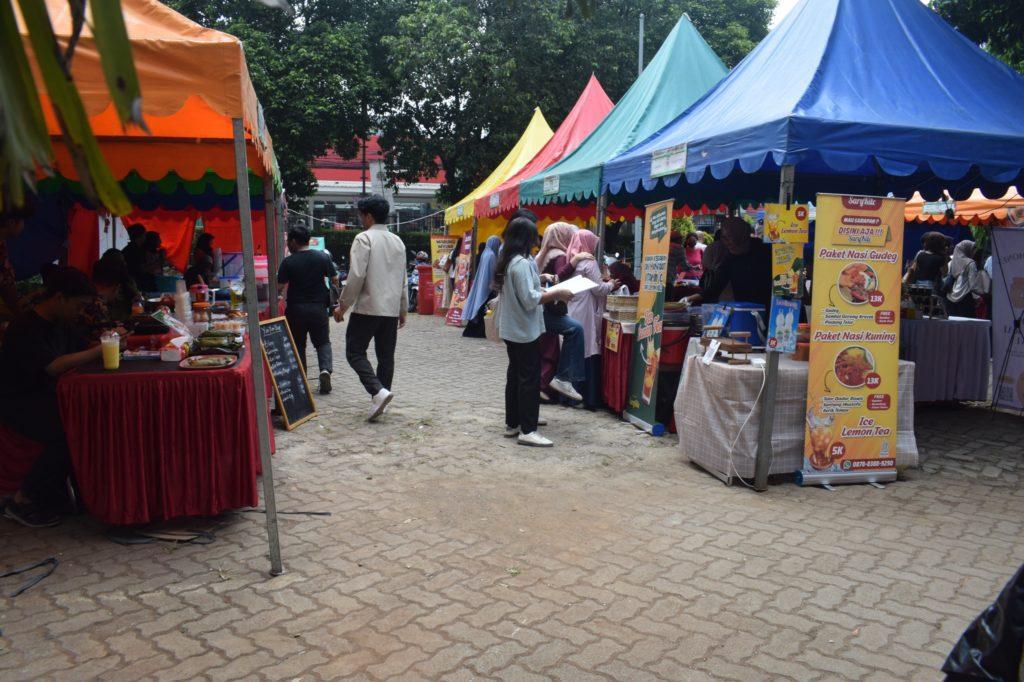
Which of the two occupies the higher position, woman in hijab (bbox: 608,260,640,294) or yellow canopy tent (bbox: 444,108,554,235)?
yellow canopy tent (bbox: 444,108,554,235)

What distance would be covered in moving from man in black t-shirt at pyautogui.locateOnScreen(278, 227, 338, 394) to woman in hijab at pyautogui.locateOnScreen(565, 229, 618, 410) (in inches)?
103

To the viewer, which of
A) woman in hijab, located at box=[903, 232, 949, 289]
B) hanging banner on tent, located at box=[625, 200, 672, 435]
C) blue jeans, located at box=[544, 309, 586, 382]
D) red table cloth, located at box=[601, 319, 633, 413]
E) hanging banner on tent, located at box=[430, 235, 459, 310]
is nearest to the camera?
hanging banner on tent, located at box=[625, 200, 672, 435]

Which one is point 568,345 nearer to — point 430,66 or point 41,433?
point 41,433

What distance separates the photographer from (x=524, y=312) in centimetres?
602

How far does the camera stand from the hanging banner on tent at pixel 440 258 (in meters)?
17.0

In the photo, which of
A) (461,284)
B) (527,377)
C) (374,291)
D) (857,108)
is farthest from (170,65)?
(461,284)

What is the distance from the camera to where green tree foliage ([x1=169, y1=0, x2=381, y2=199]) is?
23.4 meters

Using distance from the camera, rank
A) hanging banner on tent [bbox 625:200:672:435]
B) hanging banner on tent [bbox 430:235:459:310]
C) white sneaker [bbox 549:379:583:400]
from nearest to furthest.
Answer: hanging banner on tent [bbox 625:200:672:435] → white sneaker [bbox 549:379:583:400] → hanging banner on tent [bbox 430:235:459:310]

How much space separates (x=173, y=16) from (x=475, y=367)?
702 centimetres

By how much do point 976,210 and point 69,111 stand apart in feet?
44.8

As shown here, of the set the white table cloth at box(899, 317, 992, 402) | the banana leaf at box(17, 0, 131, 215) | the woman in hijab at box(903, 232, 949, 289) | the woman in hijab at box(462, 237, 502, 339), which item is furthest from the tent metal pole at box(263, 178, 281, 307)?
the woman in hijab at box(903, 232, 949, 289)

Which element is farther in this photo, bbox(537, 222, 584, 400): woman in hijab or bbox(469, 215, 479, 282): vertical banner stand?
bbox(469, 215, 479, 282): vertical banner stand

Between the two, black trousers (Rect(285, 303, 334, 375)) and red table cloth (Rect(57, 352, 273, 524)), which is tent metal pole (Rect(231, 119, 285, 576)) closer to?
red table cloth (Rect(57, 352, 273, 524))

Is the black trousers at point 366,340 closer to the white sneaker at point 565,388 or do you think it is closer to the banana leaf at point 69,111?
the white sneaker at point 565,388
